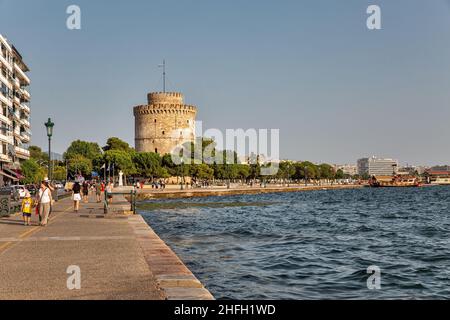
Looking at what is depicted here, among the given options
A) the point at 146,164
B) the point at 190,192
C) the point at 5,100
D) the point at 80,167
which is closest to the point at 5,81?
the point at 5,100

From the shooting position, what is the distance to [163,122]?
12012cm

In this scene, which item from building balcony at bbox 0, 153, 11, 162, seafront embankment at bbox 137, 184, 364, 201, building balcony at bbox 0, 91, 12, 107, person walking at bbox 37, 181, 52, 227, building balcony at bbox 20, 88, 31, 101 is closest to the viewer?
person walking at bbox 37, 181, 52, 227

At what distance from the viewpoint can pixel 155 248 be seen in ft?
42.7

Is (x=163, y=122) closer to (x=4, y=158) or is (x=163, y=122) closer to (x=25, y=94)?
(x=25, y=94)

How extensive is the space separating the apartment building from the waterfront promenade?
4710 cm

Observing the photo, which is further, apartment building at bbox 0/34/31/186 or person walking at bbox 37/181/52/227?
apartment building at bbox 0/34/31/186

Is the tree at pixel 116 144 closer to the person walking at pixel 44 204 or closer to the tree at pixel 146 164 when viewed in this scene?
the tree at pixel 146 164

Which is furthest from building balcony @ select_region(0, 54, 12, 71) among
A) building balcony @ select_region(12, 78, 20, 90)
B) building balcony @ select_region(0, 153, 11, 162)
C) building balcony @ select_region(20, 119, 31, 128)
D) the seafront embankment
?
the seafront embankment

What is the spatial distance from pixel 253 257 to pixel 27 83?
257ft

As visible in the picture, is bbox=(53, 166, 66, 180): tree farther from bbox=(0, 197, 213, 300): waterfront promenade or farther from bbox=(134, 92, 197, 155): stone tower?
bbox=(0, 197, 213, 300): waterfront promenade

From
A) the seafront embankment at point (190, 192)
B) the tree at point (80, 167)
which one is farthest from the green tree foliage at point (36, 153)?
the seafront embankment at point (190, 192)

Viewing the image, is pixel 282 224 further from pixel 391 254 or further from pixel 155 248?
pixel 155 248

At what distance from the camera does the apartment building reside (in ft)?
215
